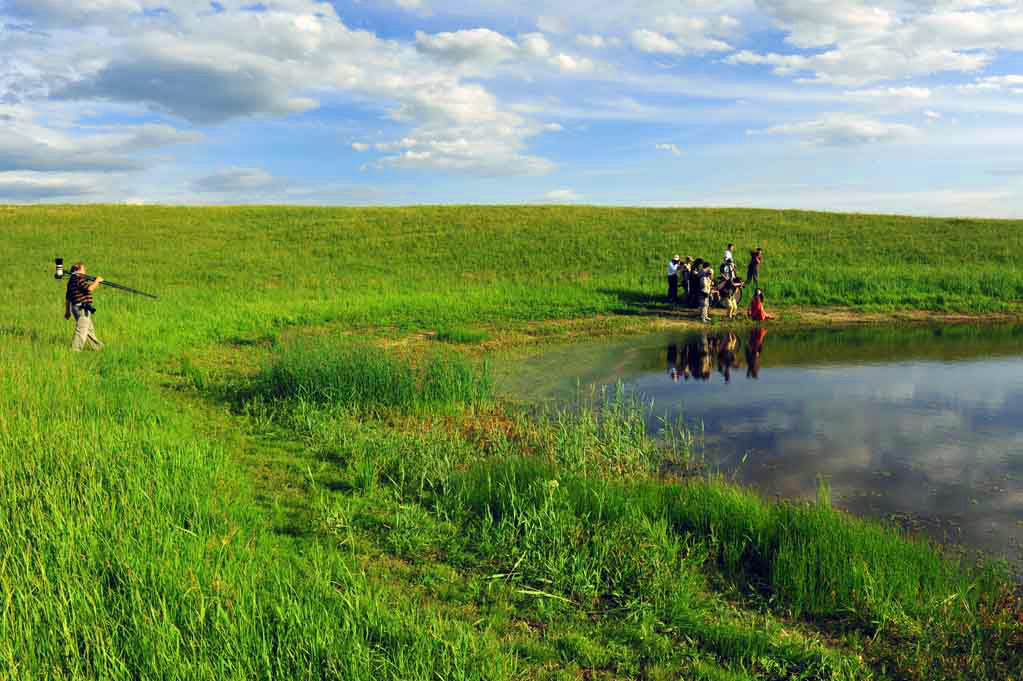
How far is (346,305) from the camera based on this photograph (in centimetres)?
2567

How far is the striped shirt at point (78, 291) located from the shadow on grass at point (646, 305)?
56.1 ft

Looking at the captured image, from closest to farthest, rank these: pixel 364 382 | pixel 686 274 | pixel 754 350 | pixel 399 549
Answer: pixel 399 549 < pixel 364 382 < pixel 754 350 < pixel 686 274

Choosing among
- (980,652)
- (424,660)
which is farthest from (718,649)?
(424,660)

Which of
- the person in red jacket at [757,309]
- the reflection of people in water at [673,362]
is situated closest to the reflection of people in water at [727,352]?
the reflection of people in water at [673,362]

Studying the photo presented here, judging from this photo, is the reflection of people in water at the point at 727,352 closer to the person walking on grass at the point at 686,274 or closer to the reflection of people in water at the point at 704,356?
the reflection of people in water at the point at 704,356

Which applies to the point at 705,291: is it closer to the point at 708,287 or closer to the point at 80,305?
the point at 708,287

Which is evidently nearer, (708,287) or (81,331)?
(81,331)

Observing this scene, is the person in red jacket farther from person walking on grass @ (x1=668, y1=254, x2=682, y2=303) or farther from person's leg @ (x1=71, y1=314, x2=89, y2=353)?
person's leg @ (x1=71, y1=314, x2=89, y2=353)

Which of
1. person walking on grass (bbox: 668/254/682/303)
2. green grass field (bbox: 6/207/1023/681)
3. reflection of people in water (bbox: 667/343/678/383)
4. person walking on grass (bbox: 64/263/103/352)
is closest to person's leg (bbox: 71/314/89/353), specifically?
person walking on grass (bbox: 64/263/103/352)

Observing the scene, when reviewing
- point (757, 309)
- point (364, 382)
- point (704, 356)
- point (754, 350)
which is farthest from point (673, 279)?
point (364, 382)

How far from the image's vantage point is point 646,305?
86.3 feet

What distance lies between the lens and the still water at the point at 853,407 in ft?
26.9

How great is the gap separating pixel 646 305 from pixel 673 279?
1.46 metres

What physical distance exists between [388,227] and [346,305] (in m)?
24.9
